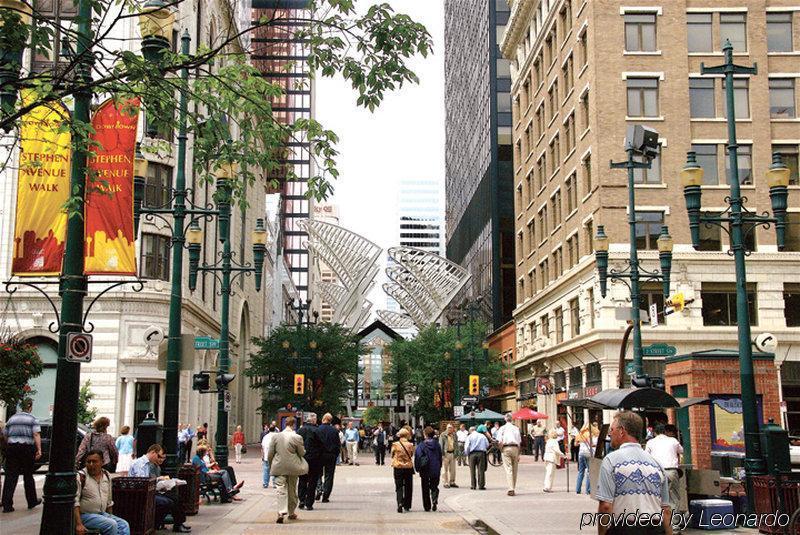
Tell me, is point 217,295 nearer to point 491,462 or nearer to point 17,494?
point 491,462

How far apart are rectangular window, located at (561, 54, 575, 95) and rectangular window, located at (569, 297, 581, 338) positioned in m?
12.0

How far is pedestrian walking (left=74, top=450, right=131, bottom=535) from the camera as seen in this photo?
10.4m

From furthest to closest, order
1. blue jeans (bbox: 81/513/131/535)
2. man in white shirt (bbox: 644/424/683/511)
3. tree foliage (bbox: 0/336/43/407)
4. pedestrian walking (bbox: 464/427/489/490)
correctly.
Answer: tree foliage (bbox: 0/336/43/407) → pedestrian walking (bbox: 464/427/489/490) → man in white shirt (bbox: 644/424/683/511) → blue jeans (bbox: 81/513/131/535)

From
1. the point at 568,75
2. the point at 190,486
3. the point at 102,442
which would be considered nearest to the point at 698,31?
the point at 568,75

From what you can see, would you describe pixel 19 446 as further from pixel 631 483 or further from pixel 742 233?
pixel 742 233

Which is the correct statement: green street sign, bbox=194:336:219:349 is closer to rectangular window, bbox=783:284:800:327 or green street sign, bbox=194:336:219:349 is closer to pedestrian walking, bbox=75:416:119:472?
pedestrian walking, bbox=75:416:119:472

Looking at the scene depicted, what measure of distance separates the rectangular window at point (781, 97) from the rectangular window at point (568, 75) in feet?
34.0

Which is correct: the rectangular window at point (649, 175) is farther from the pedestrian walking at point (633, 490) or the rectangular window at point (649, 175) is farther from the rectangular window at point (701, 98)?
the pedestrian walking at point (633, 490)

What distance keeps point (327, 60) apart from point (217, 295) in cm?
5016

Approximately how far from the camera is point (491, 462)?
45.0 meters

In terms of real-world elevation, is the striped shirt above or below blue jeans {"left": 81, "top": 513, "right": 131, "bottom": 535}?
above

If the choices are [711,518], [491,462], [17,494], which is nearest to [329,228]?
[491,462]

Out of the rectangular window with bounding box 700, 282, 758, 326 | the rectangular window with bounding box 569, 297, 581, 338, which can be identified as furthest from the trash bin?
the rectangular window with bounding box 569, 297, 581, 338

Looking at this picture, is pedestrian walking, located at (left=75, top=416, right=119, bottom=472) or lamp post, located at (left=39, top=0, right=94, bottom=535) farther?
pedestrian walking, located at (left=75, top=416, right=119, bottom=472)
